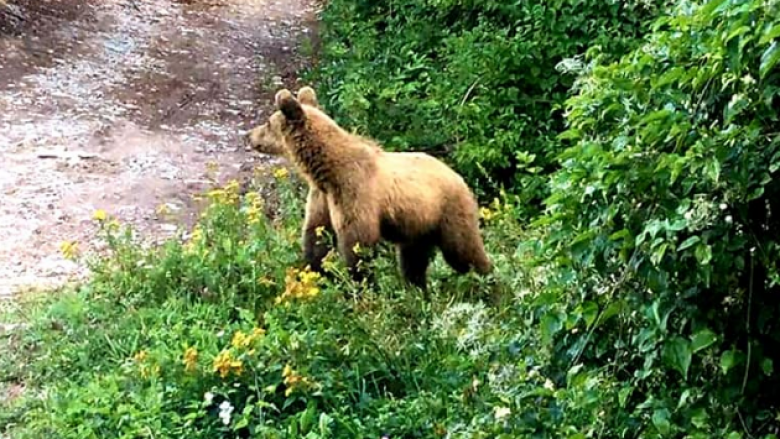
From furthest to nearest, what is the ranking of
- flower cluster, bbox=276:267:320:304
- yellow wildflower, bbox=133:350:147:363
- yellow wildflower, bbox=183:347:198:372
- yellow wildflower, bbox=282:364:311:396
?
flower cluster, bbox=276:267:320:304 < yellow wildflower, bbox=133:350:147:363 < yellow wildflower, bbox=183:347:198:372 < yellow wildflower, bbox=282:364:311:396

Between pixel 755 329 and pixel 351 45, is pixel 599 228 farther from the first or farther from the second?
pixel 351 45

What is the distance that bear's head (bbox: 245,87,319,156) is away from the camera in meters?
6.68

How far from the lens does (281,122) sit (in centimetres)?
685

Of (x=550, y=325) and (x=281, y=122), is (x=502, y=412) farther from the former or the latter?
(x=281, y=122)

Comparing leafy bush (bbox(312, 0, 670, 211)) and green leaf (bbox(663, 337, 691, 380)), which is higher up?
green leaf (bbox(663, 337, 691, 380))

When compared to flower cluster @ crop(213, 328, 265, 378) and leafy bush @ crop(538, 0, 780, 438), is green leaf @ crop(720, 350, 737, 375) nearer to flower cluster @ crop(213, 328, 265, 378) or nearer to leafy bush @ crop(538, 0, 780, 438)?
leafy bush @ crop(538, 0, 780, 438)

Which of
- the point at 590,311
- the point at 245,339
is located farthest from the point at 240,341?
the point at 590,311

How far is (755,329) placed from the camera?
10.4ft

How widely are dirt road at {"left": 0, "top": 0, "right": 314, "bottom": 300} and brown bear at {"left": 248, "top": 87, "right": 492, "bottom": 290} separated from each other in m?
2.12

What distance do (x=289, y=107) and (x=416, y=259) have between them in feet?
4.08

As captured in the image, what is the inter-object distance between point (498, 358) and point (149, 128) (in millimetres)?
7935

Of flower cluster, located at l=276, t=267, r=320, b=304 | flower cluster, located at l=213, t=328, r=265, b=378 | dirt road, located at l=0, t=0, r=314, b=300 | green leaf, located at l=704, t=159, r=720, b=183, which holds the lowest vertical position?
dirt road, located at l=0, t=0, r=314, b=300

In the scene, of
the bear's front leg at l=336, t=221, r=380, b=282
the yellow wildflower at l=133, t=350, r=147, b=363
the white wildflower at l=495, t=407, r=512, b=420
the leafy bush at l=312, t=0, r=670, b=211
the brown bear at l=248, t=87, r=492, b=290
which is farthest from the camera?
the leafy bush at l=312, t=0, r=670, b=211

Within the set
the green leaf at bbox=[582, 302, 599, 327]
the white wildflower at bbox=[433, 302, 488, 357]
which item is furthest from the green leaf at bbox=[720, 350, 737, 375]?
the white wildflower at bbox=[433, 302, 488, 357]
